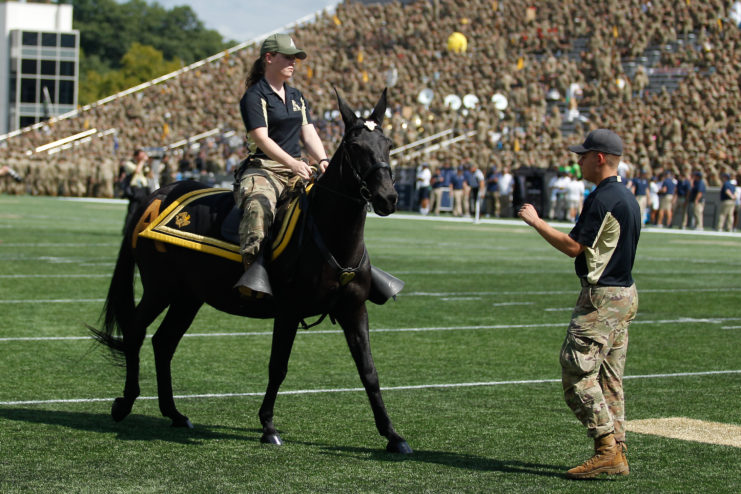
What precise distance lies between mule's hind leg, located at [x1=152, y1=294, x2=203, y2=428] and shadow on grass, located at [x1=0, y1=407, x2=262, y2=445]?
190 mm

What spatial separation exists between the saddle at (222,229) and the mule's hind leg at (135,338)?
455 mm

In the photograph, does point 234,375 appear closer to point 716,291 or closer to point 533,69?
point 716,291

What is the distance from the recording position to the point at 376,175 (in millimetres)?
6168

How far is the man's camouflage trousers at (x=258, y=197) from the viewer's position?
6.77m

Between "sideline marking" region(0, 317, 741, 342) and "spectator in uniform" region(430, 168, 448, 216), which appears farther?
"spectator in uniform" region(430, 168, 448, 216)

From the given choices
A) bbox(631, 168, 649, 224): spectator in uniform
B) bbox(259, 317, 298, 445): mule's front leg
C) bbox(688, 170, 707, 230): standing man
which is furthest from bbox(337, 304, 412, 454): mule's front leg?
bbox(688, 170, 707, 230): standing man

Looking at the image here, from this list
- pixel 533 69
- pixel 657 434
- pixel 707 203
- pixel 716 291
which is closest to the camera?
pixel 657 434

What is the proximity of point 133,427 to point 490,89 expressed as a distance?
4285 centimetres

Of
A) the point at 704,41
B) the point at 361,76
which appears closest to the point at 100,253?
the point at 704,41

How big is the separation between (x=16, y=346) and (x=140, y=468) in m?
4.89

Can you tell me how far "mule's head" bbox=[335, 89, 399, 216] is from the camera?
19.9 ft

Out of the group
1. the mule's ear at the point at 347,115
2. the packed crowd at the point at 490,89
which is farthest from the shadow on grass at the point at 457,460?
the packed crowd at the point at 490,89

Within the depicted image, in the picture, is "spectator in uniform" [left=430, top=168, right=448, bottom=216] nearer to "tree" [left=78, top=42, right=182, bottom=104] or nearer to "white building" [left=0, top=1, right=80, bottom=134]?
"white building" [left=0, top=1, right=80, bottom=134]

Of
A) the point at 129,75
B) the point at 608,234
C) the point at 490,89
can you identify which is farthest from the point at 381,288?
the point at 129,75
